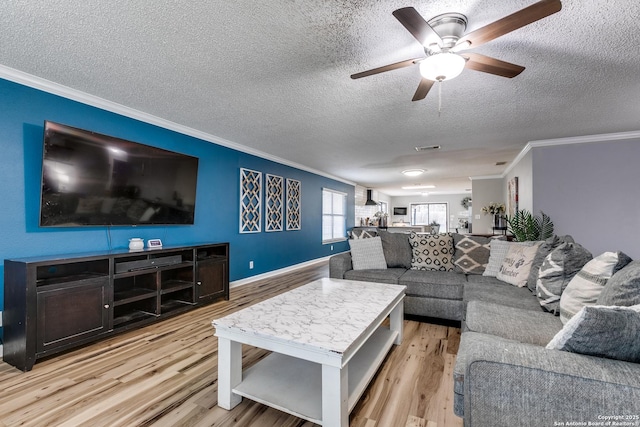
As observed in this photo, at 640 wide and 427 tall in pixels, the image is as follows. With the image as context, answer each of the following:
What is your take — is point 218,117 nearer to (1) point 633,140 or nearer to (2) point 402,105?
(2) point 402,105

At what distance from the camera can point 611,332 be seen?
3.14 feet

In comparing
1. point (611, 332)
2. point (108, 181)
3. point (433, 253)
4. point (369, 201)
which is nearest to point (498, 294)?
point (433, 253)

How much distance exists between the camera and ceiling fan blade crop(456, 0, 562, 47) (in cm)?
131

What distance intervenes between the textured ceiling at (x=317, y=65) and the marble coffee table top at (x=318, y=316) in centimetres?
179

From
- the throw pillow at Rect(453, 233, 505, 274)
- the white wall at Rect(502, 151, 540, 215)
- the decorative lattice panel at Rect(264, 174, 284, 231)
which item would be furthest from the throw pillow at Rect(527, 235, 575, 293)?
the decorative lattice panel at Rect(264, 174, 284, 231)

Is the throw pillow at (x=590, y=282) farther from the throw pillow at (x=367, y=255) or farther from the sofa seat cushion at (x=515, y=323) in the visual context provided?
the throw pillow at (x=367, y=255)

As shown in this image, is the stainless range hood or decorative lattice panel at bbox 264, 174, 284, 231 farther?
the stainless range hood

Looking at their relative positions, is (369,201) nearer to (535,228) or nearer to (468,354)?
(535,228)

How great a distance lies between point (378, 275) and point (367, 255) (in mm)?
361

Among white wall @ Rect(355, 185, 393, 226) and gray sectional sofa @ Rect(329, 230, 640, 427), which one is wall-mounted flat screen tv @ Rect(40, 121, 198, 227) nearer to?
gray sectional sofa @ Rect(329, 230, 640, 427)

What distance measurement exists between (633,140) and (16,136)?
693cm

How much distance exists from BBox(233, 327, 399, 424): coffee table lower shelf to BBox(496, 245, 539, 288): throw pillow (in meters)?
1.54

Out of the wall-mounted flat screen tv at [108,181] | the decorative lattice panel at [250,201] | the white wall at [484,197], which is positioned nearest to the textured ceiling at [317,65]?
the wall-mounted flat screen tv at [108,181]

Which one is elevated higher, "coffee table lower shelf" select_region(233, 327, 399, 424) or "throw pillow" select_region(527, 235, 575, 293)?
"throw pillow" select_region(527, 235, 575, 293)
